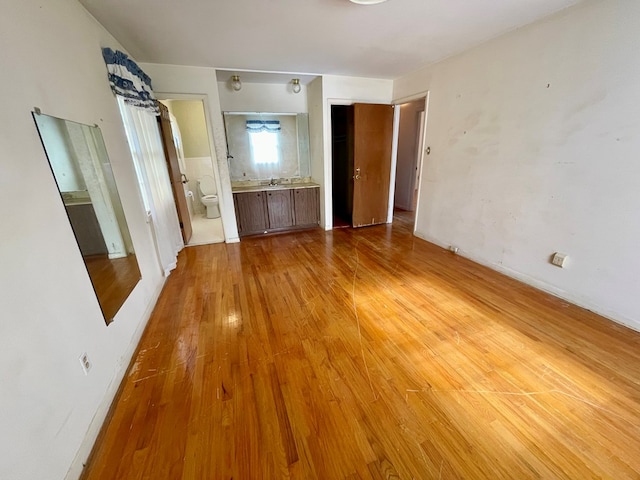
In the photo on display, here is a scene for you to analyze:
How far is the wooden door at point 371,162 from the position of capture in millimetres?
4168


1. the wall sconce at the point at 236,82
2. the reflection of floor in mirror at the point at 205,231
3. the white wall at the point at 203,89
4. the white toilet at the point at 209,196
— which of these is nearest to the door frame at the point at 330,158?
the wall sconce at the point at 236,82

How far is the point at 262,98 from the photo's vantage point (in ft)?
13.9

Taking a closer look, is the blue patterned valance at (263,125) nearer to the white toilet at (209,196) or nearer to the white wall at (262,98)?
the white wall at (262,98)

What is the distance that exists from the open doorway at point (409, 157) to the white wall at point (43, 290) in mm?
4855

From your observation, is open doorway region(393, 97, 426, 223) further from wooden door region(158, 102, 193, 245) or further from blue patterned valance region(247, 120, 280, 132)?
wooden door region(158, 102, 193, 245)

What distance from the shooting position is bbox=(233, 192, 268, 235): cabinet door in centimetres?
414

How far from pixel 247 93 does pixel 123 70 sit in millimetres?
2128

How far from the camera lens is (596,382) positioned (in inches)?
60.6

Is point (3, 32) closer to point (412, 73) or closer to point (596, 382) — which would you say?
point (596, 382)

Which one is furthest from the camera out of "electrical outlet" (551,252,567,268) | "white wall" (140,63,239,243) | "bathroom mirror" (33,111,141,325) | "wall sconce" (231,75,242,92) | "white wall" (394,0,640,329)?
"wall sconce" (231,75,242,92)

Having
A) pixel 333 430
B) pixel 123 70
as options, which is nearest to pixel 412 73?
pixel 123 70

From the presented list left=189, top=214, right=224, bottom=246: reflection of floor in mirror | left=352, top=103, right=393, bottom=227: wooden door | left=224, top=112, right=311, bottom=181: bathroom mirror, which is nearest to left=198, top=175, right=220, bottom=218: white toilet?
left=189, top=214, right=224, bottom=246: reflection of floor in mirror

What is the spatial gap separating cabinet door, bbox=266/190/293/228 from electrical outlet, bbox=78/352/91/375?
3.22m

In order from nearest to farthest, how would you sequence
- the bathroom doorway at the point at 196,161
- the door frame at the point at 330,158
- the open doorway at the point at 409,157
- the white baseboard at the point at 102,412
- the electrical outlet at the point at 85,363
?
the white baseboard at the point at 102,412
the electrical outlet at the point at 85,363
the door frame at the point at 330,158
the bathroom doorway at the point at 196,161
the open doorway at the point at 409,157
